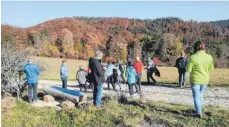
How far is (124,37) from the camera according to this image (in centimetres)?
13475

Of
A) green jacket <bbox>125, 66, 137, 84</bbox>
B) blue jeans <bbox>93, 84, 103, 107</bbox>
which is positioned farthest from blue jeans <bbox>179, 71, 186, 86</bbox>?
blue jeans <bbox>93, 84, 103, 107</bbox>

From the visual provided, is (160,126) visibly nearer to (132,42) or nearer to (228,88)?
(228,88)

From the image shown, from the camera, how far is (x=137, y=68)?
1741 cm

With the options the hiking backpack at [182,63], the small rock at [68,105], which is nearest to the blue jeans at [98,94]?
the small rock at [68,105]

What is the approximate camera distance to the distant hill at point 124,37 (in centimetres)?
10669

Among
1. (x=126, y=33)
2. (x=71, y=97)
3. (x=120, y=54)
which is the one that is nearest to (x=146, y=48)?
(x=120, y=54)

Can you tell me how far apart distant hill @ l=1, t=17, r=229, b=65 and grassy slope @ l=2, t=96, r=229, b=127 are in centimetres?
7668

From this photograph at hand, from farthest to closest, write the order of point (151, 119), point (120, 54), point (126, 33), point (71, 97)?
1. point (126, 33)
2. point (120, 54)
3. point (71, 97)
4. point (151, 119)

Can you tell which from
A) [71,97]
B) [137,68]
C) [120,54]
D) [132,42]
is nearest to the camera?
[71,97]

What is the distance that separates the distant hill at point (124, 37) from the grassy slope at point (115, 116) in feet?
252

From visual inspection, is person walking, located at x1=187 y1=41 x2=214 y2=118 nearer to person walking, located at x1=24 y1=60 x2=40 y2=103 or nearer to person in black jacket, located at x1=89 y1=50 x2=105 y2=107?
person in black jacket, located at x1=89 y1=50 x2=105 y2=107

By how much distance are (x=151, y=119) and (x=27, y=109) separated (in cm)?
415

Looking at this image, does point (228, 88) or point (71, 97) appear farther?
point (228, 88)

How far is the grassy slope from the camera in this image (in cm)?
1050
